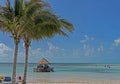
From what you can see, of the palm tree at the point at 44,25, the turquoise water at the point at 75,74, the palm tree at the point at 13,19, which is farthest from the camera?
the turquoise water at the point at 75,74

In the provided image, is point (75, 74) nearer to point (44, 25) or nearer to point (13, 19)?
point (44, 25)

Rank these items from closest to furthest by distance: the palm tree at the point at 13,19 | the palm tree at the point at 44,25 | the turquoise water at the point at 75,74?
the palm tree at the point at 13,19 → the palm tree at the point at 44,25 → the turquoise water at the point at 75,74

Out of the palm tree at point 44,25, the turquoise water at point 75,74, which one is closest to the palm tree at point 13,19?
the palm tree at point 44,25

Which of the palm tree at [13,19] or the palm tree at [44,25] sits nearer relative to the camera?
the palm tree at [13,19]

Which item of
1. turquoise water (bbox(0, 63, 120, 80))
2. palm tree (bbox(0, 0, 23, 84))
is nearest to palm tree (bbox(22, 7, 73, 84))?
palm tree (bbox(0, 0, 23, 84))

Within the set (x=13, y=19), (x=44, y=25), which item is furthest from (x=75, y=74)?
(x=13, y=19)

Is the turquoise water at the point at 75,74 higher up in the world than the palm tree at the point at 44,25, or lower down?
lower down

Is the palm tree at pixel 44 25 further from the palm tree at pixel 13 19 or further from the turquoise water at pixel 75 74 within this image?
the turquoise water at pixel 75 74

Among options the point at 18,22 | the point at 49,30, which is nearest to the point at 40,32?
the point at 49,30

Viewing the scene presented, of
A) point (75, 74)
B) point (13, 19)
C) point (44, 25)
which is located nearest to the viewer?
point (13, 19)

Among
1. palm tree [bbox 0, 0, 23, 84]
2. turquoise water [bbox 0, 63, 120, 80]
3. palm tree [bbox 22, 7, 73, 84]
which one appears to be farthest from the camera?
turquoise water [bbox 0, 63, 120, 80]

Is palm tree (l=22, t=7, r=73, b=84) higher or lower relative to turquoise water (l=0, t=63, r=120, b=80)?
higher

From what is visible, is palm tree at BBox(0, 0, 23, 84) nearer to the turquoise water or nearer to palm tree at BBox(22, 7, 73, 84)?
palm tree at BBox(22, 7, 73, 84)

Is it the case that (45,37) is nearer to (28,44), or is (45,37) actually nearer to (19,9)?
(28,44)
